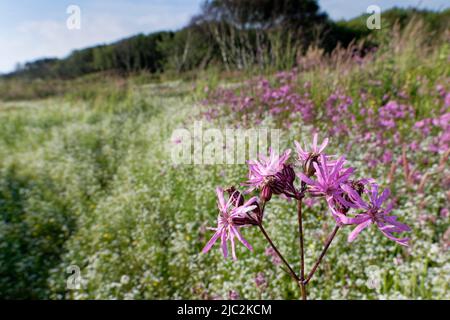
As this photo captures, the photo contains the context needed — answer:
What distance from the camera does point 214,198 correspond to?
9.41ft

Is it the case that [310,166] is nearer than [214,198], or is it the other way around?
[310,166]

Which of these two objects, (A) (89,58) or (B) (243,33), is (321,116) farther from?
Answer: (A) (89,58)

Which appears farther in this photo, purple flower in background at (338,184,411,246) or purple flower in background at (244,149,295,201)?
purple flower in background at (244,149,295,201)

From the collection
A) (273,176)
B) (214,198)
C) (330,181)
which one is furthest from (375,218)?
(214,198)

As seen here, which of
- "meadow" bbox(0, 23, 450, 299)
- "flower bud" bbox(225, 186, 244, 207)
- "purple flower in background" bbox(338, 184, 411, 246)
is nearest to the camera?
"purple flower in background" bbox(338, 184, 411, 246)

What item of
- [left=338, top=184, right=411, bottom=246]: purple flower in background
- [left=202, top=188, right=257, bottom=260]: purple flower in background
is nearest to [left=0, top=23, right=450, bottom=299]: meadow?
[left=202, top=188, right=257, bottom=260]: purple flower in background

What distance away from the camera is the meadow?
6.72ft

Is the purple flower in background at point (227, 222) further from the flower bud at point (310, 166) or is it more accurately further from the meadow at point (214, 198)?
the meadow at point (214, 198)

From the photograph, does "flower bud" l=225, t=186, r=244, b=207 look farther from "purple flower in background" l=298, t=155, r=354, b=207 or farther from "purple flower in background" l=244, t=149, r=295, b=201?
"purple flower in background" l=298, t=155, r=354, b=207

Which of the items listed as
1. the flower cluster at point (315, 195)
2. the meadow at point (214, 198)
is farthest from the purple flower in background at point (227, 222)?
the meadow at point (214, 198)

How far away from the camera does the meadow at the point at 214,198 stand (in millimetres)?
2049

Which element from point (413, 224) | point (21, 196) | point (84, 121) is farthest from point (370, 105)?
point (84, 121)

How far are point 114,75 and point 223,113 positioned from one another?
638 centimetres

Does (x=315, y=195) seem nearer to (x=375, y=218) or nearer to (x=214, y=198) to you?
(x=375, y=218)
